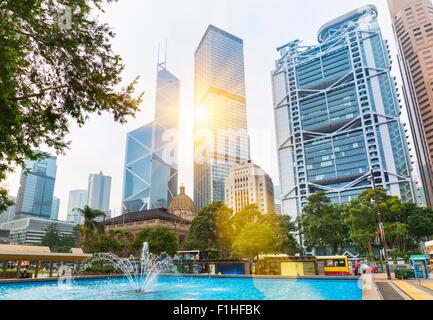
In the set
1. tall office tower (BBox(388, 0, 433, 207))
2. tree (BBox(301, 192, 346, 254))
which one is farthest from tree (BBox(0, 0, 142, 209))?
tall office tower (BBox(388, 0, 433, 207))

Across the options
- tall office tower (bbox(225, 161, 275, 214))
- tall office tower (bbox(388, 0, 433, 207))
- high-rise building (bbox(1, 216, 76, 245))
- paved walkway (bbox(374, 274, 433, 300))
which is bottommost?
paved walkway (bbox(374, 274, 433, 300))

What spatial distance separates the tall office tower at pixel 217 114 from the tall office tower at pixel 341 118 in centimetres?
2358

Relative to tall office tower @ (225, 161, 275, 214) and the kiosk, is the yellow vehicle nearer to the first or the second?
the kiosk

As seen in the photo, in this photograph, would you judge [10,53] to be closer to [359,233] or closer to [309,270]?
[309,270]

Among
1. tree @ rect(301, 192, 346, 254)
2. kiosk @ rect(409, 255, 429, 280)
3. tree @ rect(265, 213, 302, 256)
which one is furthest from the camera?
tree @ rect(301, 192, 346, 254)

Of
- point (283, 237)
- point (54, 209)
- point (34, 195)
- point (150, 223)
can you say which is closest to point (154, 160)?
point (34, 195)

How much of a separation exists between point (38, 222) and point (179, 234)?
3657 inches

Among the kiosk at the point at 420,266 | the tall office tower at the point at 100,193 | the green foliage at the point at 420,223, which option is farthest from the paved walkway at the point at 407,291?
the tall office tower at the point at 100,193

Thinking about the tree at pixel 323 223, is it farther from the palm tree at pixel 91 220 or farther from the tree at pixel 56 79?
the tree at pixel 56 79

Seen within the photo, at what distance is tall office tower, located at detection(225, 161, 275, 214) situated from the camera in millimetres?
102438

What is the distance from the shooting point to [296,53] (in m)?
124

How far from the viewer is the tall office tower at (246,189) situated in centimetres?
10244

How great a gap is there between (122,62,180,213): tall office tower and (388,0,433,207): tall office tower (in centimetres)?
10433
